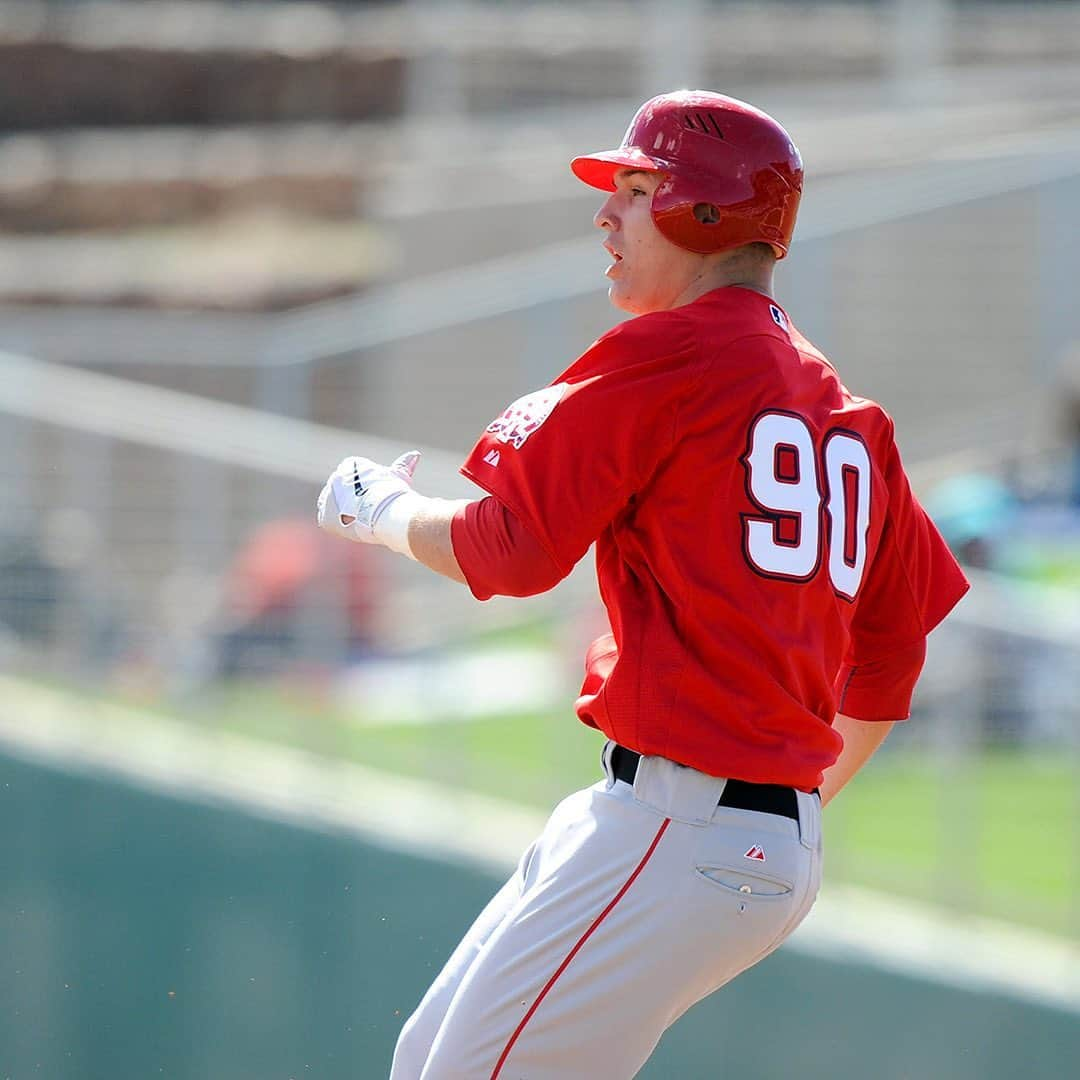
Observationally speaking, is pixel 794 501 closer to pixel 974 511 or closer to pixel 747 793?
pixel 747 793

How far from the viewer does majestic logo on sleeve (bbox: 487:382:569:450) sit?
2793 millimetres

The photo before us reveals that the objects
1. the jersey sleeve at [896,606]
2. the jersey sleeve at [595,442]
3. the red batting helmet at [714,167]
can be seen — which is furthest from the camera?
the jersey sleeve at [896,606]

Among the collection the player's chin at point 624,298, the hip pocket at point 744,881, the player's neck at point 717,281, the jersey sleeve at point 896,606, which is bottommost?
the hip pocket at point 744,881

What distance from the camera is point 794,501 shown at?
2818mm

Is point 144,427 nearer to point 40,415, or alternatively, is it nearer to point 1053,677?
point 40,415

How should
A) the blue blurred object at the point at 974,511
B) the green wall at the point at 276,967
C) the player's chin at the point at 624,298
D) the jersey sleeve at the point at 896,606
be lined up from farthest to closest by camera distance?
the blue blurred object at the point at 974,511
the green wall at the point at 276,967
the jersey sleeve at the point at 896,606
the player's chin at the point at 624,298

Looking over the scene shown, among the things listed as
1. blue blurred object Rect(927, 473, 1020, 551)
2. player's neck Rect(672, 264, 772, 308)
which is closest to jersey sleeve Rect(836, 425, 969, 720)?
player's neck Rect(672, 264, 772, 308)

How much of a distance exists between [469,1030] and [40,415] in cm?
364

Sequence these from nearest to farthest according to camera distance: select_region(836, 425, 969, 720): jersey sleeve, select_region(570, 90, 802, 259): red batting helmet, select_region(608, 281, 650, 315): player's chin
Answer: select_region(570, 90, 802, 259): red batting helmet, select_region(608, 281, 650, 315): player's chin, select_region(836, 425, 969, 720): jersey sleeve

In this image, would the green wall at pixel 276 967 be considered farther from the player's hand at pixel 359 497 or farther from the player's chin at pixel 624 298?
the player's chin at pixel 624 298

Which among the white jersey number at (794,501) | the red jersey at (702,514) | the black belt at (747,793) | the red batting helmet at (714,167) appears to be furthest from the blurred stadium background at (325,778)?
the red batting helmet at (714,167)

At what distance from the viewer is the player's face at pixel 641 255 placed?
2959 millimetres

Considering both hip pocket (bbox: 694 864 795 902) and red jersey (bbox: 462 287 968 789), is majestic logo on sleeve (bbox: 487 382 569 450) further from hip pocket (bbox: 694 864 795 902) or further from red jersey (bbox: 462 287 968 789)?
hip pocket (bbox: 694 864 795 902)

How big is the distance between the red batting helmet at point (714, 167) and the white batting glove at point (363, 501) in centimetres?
55
